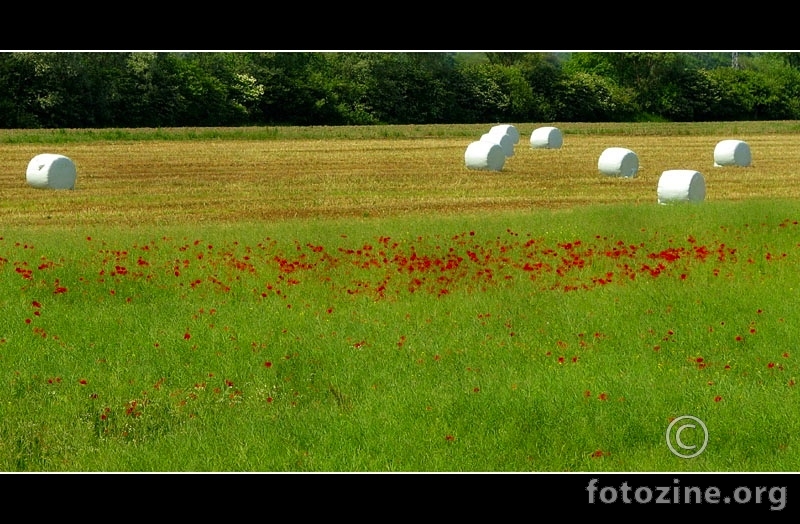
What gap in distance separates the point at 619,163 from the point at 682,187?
27.5 feet

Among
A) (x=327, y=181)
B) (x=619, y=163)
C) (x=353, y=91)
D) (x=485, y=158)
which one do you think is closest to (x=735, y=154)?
(x=619, y=163)

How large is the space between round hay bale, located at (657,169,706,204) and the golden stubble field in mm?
998

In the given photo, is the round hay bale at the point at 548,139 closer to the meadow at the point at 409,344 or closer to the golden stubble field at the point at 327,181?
the golden stubble field at the point at 327,181

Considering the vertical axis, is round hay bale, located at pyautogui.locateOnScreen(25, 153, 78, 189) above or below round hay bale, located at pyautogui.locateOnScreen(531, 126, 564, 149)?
above

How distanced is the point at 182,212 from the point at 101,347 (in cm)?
1494

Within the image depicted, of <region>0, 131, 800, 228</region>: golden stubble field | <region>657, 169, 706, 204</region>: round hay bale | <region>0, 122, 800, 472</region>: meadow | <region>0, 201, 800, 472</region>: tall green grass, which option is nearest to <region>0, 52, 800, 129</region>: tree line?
<region>0, 131, 800, 228</region>: golden stubble field

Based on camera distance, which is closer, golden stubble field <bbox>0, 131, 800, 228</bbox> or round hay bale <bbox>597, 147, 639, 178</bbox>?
golden stubble field <bbox>0, 131, 800, 228</bbox>

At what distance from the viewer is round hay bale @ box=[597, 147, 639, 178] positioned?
33000 millimetres

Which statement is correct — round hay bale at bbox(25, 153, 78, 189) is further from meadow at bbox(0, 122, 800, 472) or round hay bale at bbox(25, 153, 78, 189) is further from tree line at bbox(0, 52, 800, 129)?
tree line at bbox(0, 52, 800, 129)

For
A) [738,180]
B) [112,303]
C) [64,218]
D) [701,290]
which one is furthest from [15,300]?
[738,180]

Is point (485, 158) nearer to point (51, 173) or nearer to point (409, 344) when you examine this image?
point (51, 173)

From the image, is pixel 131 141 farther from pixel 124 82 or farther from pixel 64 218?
pixel 64 218

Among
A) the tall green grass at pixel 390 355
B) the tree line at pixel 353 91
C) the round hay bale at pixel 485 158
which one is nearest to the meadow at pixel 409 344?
the tall green grass at pixel 390 355

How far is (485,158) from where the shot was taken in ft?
115
